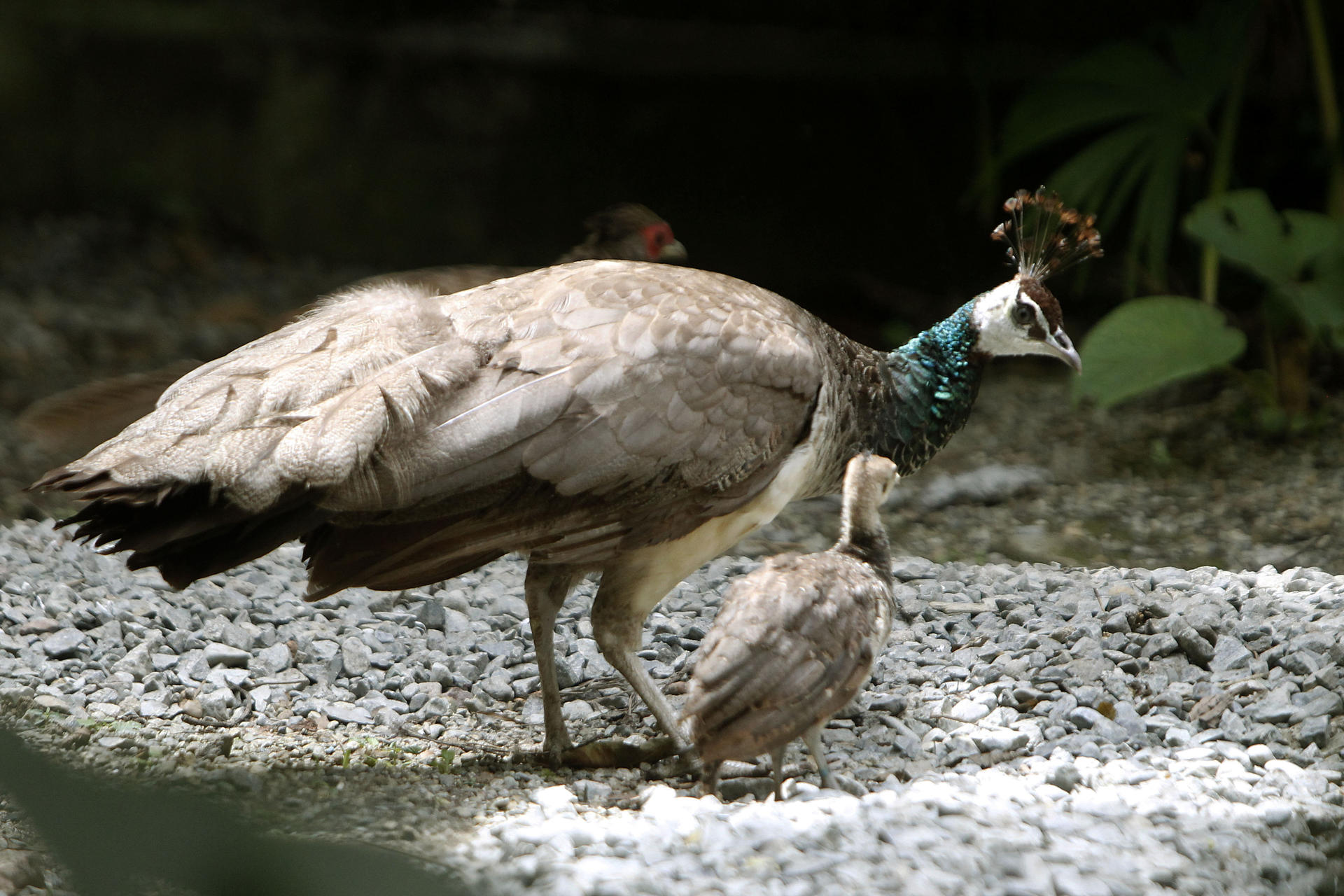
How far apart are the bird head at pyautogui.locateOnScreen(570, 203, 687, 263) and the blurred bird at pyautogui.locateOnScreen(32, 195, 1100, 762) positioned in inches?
57.2

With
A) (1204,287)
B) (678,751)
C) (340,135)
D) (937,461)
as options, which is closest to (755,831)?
(678,751)

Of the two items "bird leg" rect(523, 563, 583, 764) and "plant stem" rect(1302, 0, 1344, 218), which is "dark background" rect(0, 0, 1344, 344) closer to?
"plant stem" rect(1302, 0, 1344, 218)

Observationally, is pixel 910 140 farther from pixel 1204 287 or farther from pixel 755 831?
pixel 755 831

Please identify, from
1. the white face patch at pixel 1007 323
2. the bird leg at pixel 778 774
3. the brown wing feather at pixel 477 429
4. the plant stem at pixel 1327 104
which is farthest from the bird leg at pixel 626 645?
the plant stem at pixel 1327 104

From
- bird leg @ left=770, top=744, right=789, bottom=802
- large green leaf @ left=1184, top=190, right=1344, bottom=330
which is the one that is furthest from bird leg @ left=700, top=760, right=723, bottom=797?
large green leaf @ left=1184, top=190, right=1344, bottom=330

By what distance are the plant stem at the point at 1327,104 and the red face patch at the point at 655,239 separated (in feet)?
11.1

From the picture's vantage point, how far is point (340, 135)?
8.69 meters

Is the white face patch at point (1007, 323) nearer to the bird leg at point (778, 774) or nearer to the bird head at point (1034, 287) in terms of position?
the bird head at point (1034, 287)

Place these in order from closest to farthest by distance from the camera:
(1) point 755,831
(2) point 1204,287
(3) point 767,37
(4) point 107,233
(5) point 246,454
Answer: (1) point 755,831 < (5) point 246,454 < (2) point 1204,287 < (3) point 767,37 < (4) point 107,233

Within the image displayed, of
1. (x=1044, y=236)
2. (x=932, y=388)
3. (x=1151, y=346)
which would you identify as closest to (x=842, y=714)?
(x=932, y=388)

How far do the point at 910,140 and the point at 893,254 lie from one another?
69cm


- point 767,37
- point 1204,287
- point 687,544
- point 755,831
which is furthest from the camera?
point 767,37

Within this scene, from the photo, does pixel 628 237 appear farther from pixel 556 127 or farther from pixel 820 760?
pixel 556 127

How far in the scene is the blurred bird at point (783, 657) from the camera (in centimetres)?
257
